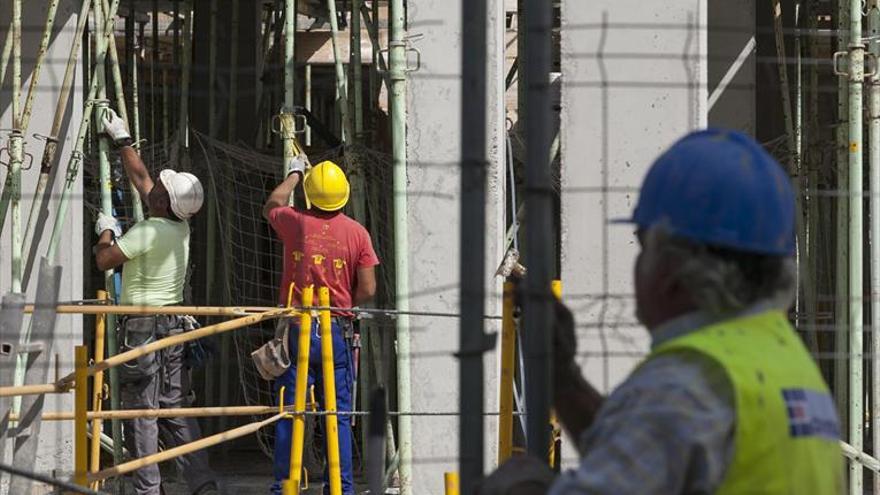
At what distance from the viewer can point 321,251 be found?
782 cm

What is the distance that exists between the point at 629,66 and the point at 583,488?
220 inches

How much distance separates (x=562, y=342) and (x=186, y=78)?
8069 millimetres

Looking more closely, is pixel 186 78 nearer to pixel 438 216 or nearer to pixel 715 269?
pixel 438 216

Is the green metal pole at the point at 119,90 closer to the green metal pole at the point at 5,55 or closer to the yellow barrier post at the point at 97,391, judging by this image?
the green metal pole at the point at 5,55

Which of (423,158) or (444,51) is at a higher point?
(444,51)

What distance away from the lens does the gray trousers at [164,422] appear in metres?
7.69

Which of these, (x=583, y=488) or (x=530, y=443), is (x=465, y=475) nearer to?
(x=530, y=443)

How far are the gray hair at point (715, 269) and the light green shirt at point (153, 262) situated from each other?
229 inches

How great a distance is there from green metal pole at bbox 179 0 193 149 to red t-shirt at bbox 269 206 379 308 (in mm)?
2391

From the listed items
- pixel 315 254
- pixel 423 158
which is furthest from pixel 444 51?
pixel 315 254

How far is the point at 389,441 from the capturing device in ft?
29.4

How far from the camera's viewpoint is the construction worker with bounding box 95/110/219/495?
7.70 m

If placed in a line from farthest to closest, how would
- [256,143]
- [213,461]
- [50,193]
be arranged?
1. [256,143]
2. [213,461]
3. [50,193]

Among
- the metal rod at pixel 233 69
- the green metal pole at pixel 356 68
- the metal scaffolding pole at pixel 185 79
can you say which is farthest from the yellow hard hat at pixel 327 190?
the metal rod at pixel 233 69
